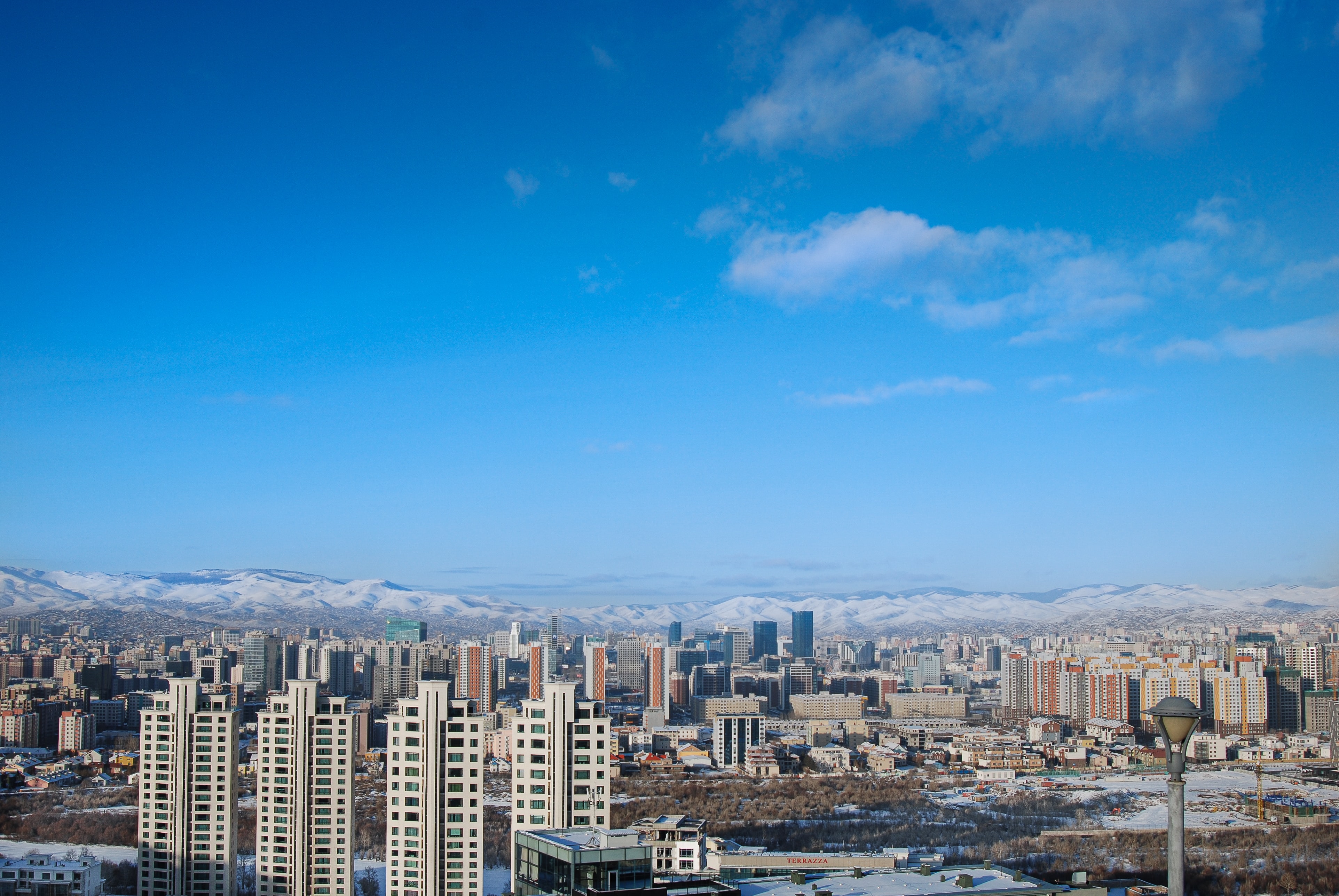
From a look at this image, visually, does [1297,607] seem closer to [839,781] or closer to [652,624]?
[839,781]

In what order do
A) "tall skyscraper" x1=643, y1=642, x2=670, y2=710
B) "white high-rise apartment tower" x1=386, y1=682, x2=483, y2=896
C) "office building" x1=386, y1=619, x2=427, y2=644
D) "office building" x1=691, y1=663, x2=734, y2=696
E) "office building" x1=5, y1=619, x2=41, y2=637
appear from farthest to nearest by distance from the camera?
"office building" x1=386, y1=619, x2=427, y2=644
"office building" x1=691, y1=663, x2=734, y2=696
"tall skyscraper" x1=643, y1=642, x2=670, y2=710
"office building" x1=5, y1=619, x2=41, y2=637
"white high-rise apartment tower" x1=386, y1=682, x2=483, y2=896

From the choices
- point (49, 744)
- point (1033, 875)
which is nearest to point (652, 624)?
point (49, 744)

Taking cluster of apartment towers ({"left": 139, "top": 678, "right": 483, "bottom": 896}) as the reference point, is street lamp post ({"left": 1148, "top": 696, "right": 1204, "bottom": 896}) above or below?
above

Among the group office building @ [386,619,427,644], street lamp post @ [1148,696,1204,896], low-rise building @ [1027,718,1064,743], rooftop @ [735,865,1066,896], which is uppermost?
street lamp post @ [1148,696,1204,896]

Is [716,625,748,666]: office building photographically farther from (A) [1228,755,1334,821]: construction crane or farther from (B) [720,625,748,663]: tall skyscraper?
(A) [1228,755,1334,821]: construction crane

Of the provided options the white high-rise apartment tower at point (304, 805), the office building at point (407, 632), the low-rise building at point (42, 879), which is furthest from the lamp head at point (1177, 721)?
the office building at point (407, 632)

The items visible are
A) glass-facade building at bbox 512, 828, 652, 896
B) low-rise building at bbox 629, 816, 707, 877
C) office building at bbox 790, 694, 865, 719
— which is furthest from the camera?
office building at bbox 790, 694, 865, 719

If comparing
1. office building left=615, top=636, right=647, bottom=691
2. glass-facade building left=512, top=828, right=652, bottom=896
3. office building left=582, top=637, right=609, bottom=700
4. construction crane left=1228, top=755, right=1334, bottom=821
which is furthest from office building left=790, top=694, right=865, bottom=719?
glass-facade building left=512, top=828, right=652, bottom=896
